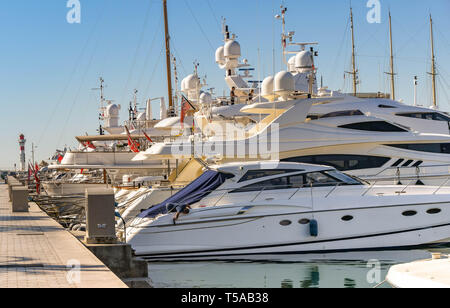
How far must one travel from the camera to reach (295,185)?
15273 mm

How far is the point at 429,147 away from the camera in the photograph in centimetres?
2075

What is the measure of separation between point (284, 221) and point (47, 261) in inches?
238

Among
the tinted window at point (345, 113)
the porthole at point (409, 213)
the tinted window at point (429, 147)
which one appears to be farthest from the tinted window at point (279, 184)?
Answer: the tinted window at point (345, 113)

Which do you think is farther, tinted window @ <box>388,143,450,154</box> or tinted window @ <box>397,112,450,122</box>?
tinted window @ <box>397,112,450,122</box>

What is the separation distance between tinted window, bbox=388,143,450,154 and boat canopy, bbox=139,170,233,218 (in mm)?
7562

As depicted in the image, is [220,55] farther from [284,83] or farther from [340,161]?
[340,161]

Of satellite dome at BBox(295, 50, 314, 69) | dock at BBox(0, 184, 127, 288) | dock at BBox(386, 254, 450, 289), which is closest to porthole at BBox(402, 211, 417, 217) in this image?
dock at BBox(386, 254, 450, 289)

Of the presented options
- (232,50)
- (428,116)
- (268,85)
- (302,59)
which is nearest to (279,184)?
(428,116)

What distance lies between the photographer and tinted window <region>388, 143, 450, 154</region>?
20609 millimetres

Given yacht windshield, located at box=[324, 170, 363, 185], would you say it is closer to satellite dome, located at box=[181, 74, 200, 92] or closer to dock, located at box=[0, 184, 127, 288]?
dock, located at box=[0, 184, 127, 288]

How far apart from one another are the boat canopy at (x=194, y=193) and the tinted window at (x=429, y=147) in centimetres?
756

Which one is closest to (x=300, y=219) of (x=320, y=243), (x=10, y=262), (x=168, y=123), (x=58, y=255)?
(x=320, y=243)

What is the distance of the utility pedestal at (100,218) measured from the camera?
12141 millimetres

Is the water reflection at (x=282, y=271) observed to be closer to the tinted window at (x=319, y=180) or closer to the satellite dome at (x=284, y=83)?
the tinted window at (x=319, y=180)
